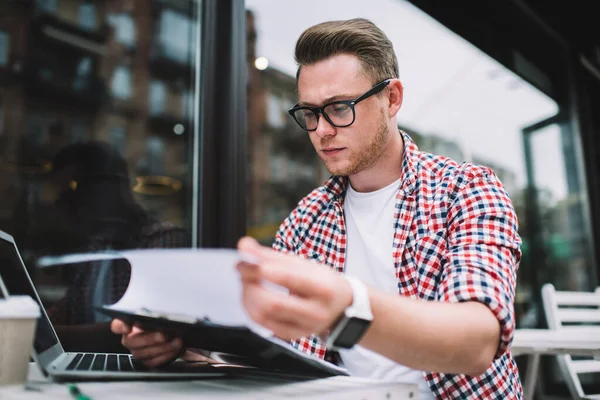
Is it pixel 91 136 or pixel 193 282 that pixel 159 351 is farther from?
pixel 91 136

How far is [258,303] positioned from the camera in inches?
18.9

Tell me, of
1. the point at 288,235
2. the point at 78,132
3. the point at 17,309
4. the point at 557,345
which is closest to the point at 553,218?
the point at 557,345

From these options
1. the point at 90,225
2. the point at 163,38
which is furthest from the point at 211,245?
the point at 163,38

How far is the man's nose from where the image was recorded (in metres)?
1.12

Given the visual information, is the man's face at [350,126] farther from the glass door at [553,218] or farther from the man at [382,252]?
the glass door at [553,218]

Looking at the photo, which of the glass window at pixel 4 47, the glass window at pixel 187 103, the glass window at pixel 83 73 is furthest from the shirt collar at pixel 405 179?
the glass window at pixel 83 73

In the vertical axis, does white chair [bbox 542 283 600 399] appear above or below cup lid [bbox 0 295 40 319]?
below

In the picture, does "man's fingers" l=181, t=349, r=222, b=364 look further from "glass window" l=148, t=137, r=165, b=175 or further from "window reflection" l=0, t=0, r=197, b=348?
"glass window" l=148, t=137, r=165, b=175

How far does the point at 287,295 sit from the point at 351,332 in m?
0.09

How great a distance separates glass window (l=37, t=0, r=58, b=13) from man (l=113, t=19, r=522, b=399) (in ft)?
4.31

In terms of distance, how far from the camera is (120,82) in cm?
232

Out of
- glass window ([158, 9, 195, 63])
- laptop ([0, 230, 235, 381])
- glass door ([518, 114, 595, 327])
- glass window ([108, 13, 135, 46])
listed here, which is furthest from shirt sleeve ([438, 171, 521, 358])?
glass door ([518, 114, 595, 327])

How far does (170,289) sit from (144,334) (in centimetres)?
19

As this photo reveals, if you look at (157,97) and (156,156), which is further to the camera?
(157,97)
